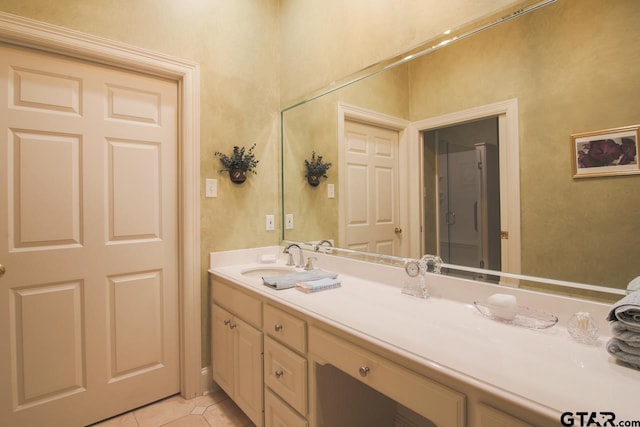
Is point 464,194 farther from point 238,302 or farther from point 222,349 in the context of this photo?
point 222,349

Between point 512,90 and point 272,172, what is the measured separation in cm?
165

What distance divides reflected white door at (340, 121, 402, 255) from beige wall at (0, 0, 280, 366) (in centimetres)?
73

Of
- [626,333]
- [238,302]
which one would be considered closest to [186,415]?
[238,302]

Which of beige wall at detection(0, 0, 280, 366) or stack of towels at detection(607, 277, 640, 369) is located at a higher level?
beige wall at detection(0, 0, 280, 366)

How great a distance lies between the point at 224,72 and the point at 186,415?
2.19 meters

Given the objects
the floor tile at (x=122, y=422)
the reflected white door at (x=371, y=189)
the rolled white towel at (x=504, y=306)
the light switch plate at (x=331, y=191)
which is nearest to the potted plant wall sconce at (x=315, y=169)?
the light switch plate at (x=331, y=191)

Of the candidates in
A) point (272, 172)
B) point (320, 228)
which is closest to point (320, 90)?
point (272, 172)

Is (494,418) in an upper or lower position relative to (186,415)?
upper

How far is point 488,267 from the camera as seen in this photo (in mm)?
1271

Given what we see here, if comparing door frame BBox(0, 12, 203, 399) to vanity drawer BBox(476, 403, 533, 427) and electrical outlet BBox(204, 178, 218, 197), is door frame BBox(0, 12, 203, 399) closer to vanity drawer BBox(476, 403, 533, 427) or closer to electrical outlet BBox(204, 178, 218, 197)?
electrical outlet BBox(204, 178, 218, 197)

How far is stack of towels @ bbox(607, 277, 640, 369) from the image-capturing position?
2.55 ft

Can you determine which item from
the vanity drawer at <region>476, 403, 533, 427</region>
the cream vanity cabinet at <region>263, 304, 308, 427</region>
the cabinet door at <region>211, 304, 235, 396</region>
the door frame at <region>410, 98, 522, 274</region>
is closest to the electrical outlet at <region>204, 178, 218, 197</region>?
the cabinet door at <region>211, 304, 235, 396</region>

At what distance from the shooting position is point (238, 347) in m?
1.71

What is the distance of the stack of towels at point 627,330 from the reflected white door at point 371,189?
89cm
